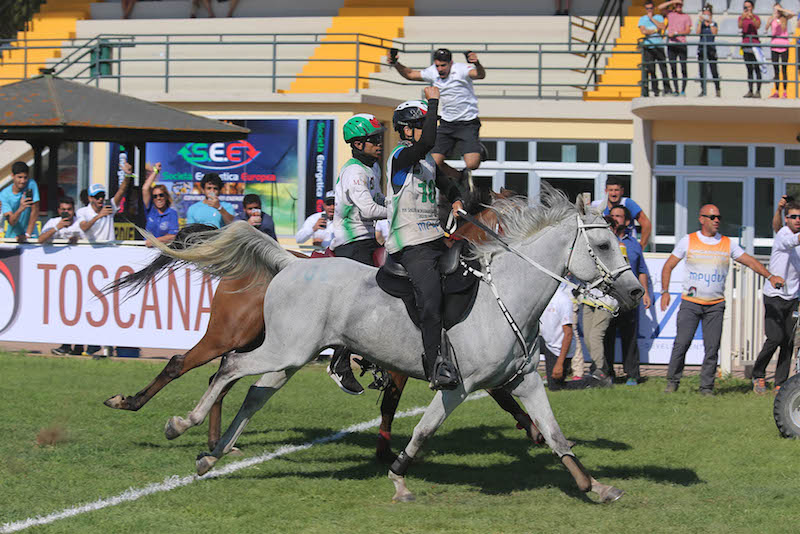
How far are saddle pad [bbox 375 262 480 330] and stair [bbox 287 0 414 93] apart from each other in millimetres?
15822

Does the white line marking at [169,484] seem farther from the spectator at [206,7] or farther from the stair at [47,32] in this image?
the spectator at [206,7]

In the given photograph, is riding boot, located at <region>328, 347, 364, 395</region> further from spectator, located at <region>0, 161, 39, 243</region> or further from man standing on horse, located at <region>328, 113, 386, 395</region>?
spectator, located at <region>0, 161, 39, 243</region>

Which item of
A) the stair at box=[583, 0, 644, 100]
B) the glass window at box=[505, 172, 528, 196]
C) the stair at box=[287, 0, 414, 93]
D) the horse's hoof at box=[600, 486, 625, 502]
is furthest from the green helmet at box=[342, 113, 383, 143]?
the stair at box=[583, 0, 644, 100]

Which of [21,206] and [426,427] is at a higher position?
[21,206]

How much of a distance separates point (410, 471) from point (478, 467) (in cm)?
55

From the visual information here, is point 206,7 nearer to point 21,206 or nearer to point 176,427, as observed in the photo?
point 21,206

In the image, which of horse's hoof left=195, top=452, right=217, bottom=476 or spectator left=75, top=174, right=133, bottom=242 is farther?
spectator left=75, top=174, right=133, bottom=242

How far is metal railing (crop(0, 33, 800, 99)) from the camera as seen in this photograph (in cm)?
2308

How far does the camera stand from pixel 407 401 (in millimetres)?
11875

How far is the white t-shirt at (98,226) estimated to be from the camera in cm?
1523

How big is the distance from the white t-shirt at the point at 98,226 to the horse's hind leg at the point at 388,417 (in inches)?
299

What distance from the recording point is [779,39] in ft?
73.4

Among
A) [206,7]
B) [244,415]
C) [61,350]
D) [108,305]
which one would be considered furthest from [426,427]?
[206,7]

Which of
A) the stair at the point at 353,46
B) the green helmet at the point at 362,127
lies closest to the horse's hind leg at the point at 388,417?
the green helmet at the point at 362,127
